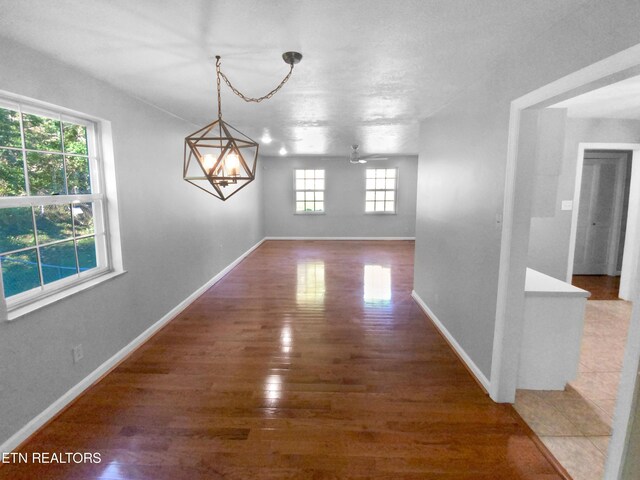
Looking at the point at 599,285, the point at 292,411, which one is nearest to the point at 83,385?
the point at 292,411

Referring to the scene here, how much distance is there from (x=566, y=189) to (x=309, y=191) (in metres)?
6.45

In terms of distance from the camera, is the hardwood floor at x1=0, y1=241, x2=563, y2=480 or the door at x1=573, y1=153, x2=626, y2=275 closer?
the hardwood floor at x1=0, y1=241, x2=563, y2=480

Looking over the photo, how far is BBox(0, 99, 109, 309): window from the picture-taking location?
2033 millimetres

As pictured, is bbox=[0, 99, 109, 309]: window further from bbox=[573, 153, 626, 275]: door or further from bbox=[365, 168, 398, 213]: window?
bbox=[365, 168, 398, 213]: window

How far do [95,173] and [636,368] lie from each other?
382cm

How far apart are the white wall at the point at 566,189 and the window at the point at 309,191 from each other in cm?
607

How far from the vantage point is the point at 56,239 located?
238 cm

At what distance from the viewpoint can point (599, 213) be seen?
5492 mm

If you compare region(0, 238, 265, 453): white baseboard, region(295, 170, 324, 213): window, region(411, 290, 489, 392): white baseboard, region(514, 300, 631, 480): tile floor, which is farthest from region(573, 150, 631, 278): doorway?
region(0, 238, 265, 453): white baseboard

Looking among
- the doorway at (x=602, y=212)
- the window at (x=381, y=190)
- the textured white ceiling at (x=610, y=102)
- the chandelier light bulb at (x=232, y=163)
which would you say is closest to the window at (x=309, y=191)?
the window at (x=381, y=190)

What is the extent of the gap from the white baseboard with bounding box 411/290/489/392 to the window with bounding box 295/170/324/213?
557 cm

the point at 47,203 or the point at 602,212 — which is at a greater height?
the point at 47,203

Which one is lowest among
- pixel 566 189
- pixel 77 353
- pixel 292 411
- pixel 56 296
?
pixel 292 411

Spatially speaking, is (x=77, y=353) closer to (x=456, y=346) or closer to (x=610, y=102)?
(x=456, y=346)
